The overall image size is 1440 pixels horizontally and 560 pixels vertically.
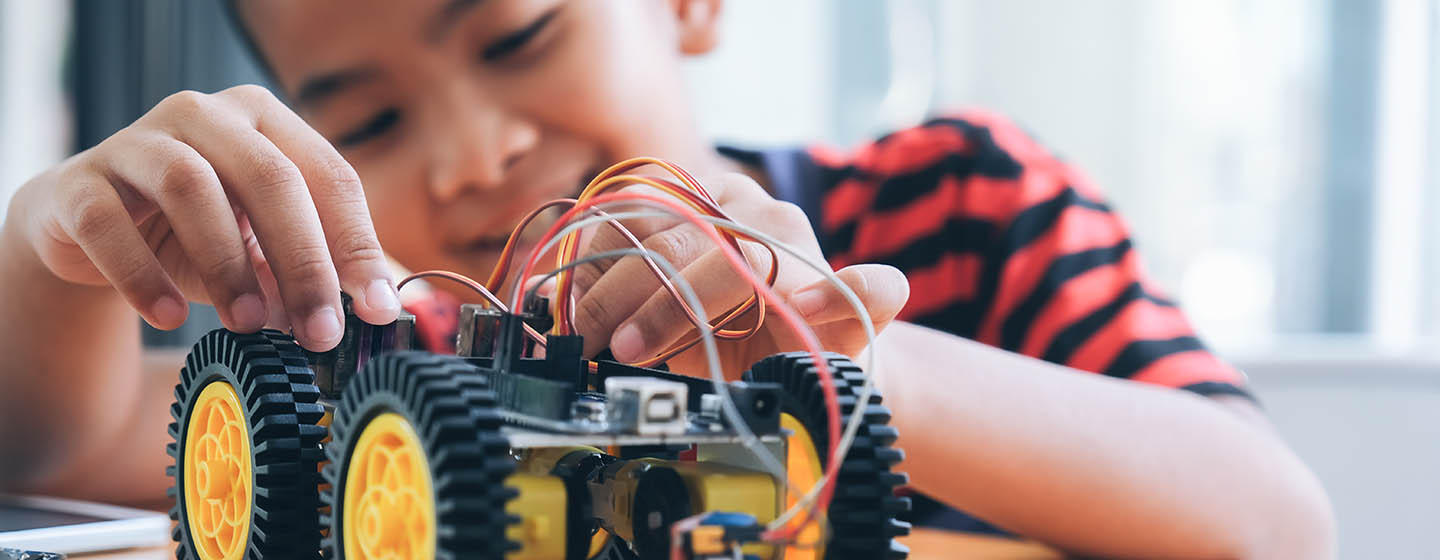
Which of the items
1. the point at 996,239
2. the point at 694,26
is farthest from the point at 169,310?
the point at 996,239

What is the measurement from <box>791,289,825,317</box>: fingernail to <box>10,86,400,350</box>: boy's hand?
133mm

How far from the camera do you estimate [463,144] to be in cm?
66

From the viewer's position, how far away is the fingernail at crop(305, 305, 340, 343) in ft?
1.10

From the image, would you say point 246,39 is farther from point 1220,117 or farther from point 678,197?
point 1220,117

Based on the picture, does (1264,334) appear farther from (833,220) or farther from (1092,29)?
(833,220)

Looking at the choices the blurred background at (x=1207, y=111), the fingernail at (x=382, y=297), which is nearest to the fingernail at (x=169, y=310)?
the fingernail at (x=382, y=297)

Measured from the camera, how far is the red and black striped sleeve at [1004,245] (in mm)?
773

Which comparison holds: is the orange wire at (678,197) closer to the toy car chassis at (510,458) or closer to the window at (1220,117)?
the toy car chassis at (510,458)

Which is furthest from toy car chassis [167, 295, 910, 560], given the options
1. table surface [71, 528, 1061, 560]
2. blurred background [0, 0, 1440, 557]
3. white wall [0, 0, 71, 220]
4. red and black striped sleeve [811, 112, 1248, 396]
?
blurred background [0, 0, 1440, 557]

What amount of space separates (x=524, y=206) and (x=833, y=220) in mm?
342

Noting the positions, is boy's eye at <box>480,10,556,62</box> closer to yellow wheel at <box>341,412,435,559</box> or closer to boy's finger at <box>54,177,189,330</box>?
boy's finger at <box>54,177,189,330</box>

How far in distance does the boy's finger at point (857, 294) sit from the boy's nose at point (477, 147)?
0.38 metres

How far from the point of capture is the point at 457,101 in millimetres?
659

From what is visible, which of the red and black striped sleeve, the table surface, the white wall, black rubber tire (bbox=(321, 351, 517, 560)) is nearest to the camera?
black rubber tire (bbox=(321, 351, 517, 560))
